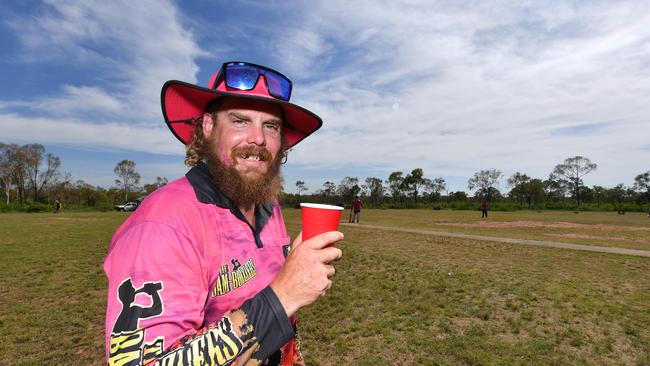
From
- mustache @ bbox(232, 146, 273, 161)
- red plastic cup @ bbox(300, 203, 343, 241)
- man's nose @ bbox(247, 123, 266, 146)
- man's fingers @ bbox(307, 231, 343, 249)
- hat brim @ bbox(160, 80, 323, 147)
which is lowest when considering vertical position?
man's fingers @ bbox(307, 231, 343, 249)

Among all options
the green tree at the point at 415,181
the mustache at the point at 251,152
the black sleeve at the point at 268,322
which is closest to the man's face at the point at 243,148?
the mustache at the point at 251,152

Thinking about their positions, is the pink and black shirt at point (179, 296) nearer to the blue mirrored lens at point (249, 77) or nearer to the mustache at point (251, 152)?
the mustache at point (251, 152)

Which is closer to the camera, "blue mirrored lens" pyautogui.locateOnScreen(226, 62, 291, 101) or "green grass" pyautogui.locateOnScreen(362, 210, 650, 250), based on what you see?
"blue mirrored lens" pyautogui.locateOnScreen(226, 62, 291, 101)

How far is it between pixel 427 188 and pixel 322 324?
86.6m

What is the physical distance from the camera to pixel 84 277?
909 centimetres

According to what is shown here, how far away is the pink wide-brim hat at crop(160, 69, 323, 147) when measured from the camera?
5.79 ft

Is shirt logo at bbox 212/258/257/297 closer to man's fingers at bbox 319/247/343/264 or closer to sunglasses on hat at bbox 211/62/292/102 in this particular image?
man's fingers at bbox 319/247/343/264

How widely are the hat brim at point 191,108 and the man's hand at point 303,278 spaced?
2.79 ft

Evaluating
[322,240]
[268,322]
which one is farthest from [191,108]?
[268,322]

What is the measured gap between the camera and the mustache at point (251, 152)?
1719mm

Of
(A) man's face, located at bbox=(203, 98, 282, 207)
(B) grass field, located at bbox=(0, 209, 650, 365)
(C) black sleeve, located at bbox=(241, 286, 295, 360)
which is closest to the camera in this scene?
(C) black sleeve, located at bbox=(241, 286, 295, 360)

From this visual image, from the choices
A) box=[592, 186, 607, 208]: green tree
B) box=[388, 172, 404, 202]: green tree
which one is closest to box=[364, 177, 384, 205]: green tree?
box=[388, 172, 404, 202]: green tree

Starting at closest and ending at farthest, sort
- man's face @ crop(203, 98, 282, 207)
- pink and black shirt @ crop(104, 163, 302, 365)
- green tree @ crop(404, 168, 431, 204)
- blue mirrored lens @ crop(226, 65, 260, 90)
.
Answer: pink and black shirt @ crop(104, 163, 302, 365) < man's face @ crop(203, 98, 282, 207) < blue mirrored lens @ crop(226, 65, 260, 90) < green tree @ crop(404, 168, 431, 204)

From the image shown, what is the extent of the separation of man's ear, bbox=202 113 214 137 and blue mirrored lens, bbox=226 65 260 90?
241mm
